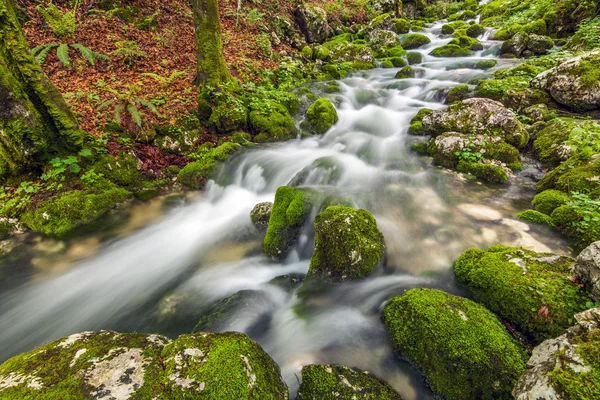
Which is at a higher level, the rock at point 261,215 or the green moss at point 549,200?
the rock at point 261,215

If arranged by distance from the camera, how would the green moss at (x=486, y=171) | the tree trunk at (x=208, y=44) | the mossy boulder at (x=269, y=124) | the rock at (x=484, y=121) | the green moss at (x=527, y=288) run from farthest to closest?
the mossy boulder at (x=269, y=124)
the tree trunk at (x=208, y=44)
the rock at (x=484, y=121)
the green moss at (x=486, y=171)
the green moss at (x=527, y=288)

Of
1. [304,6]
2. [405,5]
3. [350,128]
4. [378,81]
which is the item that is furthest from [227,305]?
[405,5]

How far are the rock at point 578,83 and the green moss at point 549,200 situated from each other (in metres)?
3.90

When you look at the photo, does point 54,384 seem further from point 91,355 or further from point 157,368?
point 157,368

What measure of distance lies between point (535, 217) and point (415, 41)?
52.7ft

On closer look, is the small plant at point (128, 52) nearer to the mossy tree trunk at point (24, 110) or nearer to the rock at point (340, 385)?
the mossy tree trunk at point (24, 110)

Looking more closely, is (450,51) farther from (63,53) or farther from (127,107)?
(63,53)

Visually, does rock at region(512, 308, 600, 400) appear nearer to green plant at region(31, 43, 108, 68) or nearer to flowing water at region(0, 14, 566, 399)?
flowing water at region(0, 14, 566, 399)

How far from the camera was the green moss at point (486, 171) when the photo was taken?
17.8ft

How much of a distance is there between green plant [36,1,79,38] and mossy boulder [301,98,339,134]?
721cm

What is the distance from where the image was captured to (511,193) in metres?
5.08

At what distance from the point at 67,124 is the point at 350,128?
7217mm

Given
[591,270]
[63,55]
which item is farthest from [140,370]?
[63,55]

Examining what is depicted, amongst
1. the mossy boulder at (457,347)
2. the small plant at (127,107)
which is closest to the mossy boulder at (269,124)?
the small plant at (127,107)
